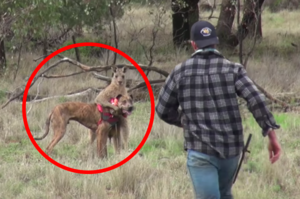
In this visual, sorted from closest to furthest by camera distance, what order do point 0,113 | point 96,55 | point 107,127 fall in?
1. point 107,127
2. point 0,113
3. point 96,55

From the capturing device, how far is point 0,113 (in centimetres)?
1107

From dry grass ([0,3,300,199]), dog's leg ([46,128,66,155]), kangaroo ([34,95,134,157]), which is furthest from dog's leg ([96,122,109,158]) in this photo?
dog's leg ([46,128,66,155])

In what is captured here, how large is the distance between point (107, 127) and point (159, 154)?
0.98 metres

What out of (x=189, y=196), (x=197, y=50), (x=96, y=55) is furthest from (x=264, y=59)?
(x=197, y=50)

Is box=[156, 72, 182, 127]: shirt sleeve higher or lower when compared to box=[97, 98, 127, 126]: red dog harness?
higher

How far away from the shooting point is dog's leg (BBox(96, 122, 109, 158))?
803 centimetres

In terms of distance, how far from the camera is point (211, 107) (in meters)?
4.56

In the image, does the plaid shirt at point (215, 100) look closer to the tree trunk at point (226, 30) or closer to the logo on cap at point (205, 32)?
the logo on cap at point (205, 32)

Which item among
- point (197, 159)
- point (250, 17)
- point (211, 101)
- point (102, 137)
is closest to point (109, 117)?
point (102, 137)

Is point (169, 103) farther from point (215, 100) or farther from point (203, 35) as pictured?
point (203, 35)

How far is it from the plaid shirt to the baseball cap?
0.21ft

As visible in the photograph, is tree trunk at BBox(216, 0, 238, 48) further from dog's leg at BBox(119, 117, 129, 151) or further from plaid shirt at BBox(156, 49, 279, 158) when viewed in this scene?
plaid shirt at BBox(156, 49, 279, 158)

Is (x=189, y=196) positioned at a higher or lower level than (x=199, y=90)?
lower

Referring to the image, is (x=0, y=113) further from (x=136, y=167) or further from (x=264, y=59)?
(x=264, y=59)
